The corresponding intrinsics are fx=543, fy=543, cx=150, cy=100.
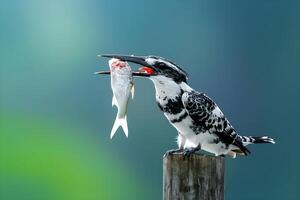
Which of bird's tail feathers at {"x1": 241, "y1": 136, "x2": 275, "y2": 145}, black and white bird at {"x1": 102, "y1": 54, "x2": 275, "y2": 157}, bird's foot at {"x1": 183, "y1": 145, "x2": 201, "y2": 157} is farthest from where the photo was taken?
bird's tail feathers at {"x1": 241, "y1": 136, "x2": 275, "y2": 145}

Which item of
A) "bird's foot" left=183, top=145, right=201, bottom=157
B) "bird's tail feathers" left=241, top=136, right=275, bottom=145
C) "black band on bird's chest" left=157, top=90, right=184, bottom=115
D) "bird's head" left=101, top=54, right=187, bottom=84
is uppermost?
"bird's head" left=101, top=54, right=187, bottom=84

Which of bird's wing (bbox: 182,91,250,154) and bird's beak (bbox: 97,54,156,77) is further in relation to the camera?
bird's wing (bbox: 182,91,250,154)

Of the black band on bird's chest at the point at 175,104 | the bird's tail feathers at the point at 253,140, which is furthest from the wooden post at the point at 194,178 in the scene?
the bird's tail feathers at the point at 253,140

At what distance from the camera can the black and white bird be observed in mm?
2168

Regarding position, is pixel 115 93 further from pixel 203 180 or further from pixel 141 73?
pixel 203 180

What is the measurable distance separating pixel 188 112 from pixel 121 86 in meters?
0.34

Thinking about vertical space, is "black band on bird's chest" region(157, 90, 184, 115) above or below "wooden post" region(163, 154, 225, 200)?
above

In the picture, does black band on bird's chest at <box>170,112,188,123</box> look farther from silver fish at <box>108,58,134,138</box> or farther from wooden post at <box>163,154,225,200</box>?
wooden post at <box>163,154,225,200</box>

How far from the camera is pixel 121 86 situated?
2092mm

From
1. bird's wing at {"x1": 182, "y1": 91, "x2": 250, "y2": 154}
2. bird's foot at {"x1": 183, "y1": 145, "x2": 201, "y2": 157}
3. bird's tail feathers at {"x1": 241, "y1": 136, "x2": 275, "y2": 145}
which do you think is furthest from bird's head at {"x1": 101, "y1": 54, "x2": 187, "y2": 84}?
bird's tail feathers at {"x1": 241, "y1": 136, "x2": 275, "y2": 145}

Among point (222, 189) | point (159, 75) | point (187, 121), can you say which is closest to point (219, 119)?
point (187, 121)

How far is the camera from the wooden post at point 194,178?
161 cm

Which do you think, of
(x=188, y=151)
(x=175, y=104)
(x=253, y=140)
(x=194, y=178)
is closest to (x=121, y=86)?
(x=175, y=104)

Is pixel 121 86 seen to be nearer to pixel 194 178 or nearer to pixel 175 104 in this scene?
pixel 175 104
